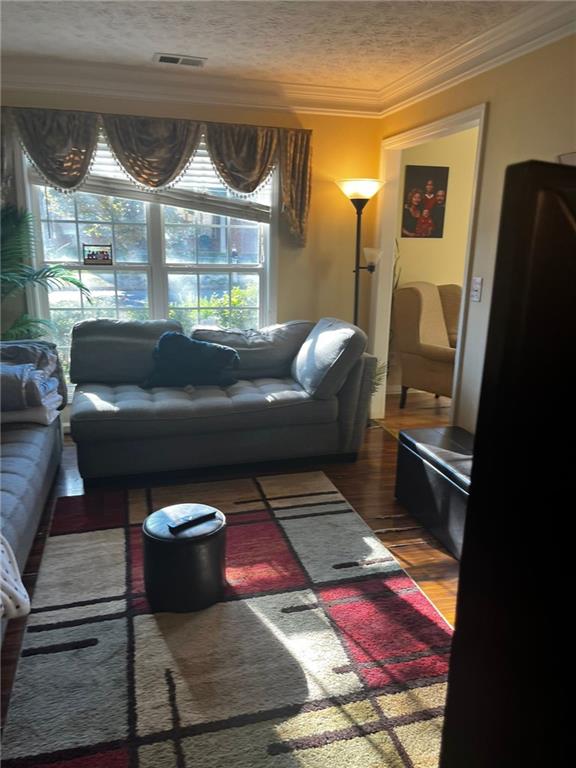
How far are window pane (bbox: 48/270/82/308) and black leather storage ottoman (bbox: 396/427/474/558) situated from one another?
8.60 feet

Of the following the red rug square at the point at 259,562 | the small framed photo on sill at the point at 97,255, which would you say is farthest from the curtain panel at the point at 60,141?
the red rug square at the point at 259,562

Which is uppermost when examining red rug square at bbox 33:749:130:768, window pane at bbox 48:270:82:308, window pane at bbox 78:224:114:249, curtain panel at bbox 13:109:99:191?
curtain panel at bbox 13:109:99:191

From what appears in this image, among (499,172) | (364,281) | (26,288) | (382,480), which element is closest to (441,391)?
(364,281)

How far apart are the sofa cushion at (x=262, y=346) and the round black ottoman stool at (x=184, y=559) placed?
5.89ft

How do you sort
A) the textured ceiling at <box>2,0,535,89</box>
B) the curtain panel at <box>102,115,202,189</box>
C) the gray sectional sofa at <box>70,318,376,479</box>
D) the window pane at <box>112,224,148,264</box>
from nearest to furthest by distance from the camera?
the textured ceiling at <box>2,0,535,89</box> → the gray sectional sofa at <box>70,318,376,479</box> → the curtain panel at <box>102,115,202,189</box> → the window pane at <box>112,224,148,264</box>

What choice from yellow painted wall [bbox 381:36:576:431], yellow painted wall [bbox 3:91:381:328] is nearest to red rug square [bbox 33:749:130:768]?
yellow painted wall [bbox 381:36:576:431]

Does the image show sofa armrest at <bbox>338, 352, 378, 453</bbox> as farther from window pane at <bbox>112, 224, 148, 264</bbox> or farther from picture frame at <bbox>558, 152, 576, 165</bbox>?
window pane at <bbox>112, 224, 148, 264</bbox>

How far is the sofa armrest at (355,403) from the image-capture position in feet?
11.5

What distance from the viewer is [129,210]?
13.4 feet

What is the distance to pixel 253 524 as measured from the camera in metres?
2.82

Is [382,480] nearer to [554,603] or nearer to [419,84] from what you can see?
[419,84]

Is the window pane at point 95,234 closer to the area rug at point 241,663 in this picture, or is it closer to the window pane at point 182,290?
the window pane at point 182,290

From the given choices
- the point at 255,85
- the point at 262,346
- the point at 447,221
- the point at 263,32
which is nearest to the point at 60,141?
the point at 255,85

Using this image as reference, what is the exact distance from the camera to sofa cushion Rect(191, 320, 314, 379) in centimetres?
387
